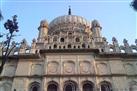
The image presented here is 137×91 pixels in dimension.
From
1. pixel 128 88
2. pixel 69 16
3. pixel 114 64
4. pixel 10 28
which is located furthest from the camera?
pixel 69 16

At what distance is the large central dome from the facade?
6724 mm

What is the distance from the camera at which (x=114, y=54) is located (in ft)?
78.9

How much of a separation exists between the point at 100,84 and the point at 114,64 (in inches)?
96.7

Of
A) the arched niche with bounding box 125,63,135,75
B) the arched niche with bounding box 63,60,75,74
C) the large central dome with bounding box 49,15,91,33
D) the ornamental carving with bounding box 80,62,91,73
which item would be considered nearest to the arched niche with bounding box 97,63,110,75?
the ornamental carving with bounding box 80,62,91,73

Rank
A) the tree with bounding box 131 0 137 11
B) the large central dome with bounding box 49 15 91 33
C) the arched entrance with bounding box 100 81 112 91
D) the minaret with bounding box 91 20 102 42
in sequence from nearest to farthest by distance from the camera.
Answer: the tree with bounding box 131 0 137 11 → the arched entrance with bounding box 100 81 112 91 → the minaret with bounding box 91 20 102 42 → the large central dome with bounding box 49 15 91 33

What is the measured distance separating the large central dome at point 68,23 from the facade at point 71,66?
22.1 ft

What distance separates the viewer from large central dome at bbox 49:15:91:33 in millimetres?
33312

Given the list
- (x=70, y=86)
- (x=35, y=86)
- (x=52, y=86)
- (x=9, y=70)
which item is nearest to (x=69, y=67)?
(x=70, y=86)

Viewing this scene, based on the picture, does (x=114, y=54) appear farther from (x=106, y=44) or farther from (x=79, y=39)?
(x=79, y=39)

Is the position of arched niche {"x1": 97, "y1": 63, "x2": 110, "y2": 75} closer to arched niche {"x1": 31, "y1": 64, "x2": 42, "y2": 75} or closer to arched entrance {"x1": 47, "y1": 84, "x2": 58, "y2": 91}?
arched entrance {"x1": 47, "y1": 84, "x2": 58, "y2": 91}

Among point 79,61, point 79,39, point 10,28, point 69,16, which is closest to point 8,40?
point 10,28

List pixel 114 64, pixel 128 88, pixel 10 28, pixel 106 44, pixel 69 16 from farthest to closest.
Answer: pixel 69 16
pixel 106 44
pixel 114 64
pixel 128 88
pixel 10 28

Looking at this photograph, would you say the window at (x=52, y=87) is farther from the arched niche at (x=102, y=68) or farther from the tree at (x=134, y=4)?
the tree at (x=134, y=4)

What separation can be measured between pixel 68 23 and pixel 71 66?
11.9 m
